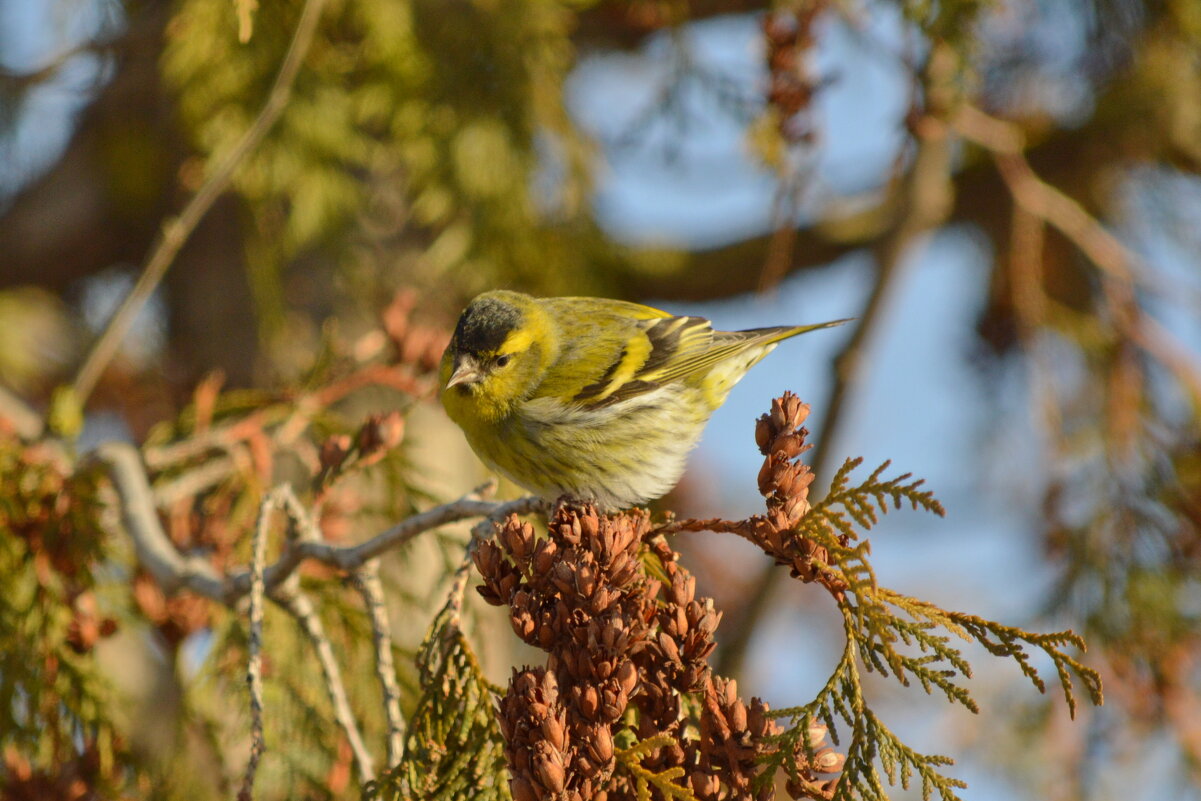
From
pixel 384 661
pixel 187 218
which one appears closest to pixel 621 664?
pixel 384 661

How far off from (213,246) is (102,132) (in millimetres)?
695

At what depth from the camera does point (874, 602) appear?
53.7 inches

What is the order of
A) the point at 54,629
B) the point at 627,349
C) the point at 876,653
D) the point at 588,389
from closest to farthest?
the point at 876,653 → the point at 54,629 → the point at 588,389 → the point at 627,349

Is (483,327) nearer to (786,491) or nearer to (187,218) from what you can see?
(187,218)

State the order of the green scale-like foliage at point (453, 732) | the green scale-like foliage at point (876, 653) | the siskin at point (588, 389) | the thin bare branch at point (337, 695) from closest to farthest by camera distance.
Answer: the green scale-like foliage at point (876, 653)
the green scale-like foliage at point (453, 732)
the thin bare branch at point (337, 695)
the siskin at point (588, 389)

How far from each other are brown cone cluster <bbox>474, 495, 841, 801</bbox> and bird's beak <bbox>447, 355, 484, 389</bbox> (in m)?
0.91

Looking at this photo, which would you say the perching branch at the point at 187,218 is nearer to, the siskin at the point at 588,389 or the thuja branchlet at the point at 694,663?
the siskin at the point at 588,389

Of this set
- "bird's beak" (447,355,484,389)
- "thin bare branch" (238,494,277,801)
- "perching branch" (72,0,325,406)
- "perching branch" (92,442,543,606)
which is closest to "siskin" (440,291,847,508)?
"bird's beak" (447,355,484,389)

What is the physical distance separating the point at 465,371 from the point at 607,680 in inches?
45.9

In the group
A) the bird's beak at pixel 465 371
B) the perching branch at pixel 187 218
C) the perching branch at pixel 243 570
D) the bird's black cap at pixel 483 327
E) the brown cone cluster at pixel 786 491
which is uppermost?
the perching branch at pixel 187 218

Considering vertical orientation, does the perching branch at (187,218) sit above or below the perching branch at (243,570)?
above

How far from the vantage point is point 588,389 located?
2553 mm

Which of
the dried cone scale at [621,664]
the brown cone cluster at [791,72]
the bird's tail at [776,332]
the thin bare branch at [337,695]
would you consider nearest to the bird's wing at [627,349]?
the bird's tail at [776,332]

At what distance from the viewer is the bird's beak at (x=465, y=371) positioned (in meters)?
2.41
